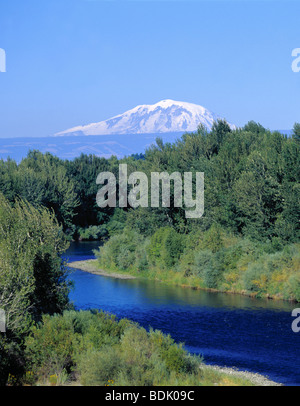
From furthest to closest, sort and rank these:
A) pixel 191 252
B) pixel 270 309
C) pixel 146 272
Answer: pixel 146 272, pixel 191 252, pixel 270 309

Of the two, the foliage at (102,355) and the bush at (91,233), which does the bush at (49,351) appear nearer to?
the foliage at (102,355)

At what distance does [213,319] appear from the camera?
34969 mm

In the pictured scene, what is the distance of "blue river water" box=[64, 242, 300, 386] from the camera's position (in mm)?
27266

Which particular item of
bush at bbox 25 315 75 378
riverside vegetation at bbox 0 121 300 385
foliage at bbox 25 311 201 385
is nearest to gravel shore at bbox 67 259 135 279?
riverside vegetation at bbox 0 121 300 385

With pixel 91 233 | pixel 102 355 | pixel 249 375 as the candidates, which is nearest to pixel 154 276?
pixel 249 375

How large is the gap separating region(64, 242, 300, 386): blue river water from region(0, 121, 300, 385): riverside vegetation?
2.20 m

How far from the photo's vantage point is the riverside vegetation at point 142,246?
69.4 ft

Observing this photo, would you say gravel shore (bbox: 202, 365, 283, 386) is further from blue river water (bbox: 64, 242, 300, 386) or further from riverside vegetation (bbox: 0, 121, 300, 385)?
riverside vegetation (bbox: 0, 121, 300, 385)

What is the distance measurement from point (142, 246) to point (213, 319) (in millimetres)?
20521

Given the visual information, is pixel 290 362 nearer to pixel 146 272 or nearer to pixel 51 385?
pixel 51 385

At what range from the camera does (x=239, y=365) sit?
26.5 metres

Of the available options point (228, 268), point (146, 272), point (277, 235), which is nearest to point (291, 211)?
point (277, 235)

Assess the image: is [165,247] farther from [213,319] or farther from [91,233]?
[91,233]
